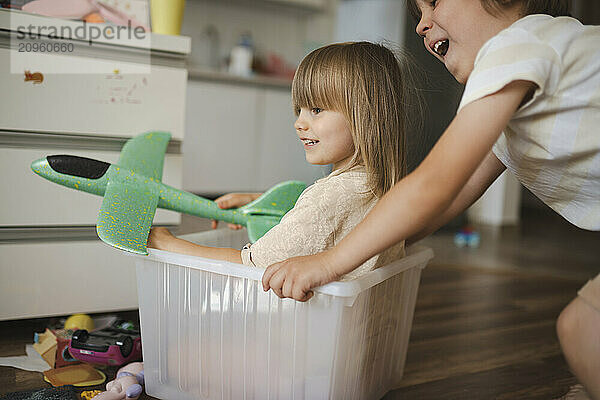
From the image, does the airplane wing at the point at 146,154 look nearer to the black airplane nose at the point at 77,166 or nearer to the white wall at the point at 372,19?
the black airplane nose at the point at 77,166

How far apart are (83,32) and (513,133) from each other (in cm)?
79

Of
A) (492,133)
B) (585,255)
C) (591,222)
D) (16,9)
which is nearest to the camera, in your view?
(492,133)

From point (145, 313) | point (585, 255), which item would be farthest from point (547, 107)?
point (585, 255)

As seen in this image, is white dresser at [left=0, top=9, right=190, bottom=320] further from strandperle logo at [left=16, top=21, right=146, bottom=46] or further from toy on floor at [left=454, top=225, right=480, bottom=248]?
toy on floor at [left=454, top=225, right=480, bottom=248]

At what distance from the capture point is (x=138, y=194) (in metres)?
0.95

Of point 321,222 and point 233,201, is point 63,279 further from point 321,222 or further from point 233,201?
point 321,222

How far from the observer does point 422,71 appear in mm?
938

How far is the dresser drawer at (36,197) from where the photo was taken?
3.56ft

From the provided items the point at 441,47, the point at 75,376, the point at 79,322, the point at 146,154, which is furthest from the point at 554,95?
the point at 79,322

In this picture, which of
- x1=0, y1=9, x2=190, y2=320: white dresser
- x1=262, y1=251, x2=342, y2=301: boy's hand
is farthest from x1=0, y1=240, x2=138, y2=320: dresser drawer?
x1=262, y1=251, x2=342, y2=301: boy's hand

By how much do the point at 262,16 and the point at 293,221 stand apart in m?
2.75

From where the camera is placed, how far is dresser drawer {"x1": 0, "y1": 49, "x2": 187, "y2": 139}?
42.1 inches

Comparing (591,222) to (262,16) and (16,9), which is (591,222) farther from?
(262,16)

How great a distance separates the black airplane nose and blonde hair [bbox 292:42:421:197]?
34 cm
